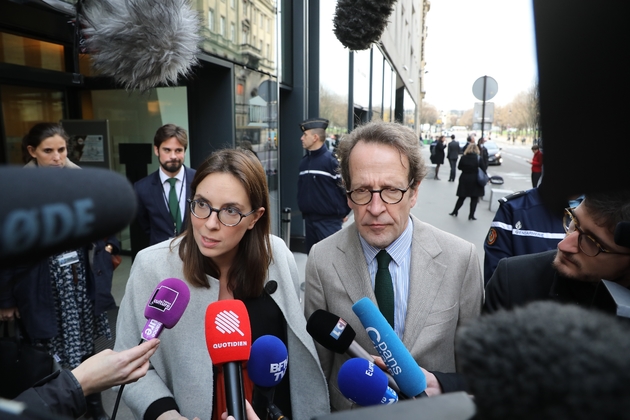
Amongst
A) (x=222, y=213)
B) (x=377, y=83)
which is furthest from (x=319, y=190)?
(x=377, y=83)

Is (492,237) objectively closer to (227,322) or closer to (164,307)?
(227,322)

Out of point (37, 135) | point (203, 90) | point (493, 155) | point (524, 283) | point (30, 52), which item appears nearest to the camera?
point (524, 283)

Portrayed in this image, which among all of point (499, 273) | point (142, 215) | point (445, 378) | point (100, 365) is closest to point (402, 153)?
point (499, 273)

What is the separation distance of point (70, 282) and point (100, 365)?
2.11 m

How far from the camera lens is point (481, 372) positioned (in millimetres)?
434

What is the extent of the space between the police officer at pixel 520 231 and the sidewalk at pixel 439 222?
2337 mm

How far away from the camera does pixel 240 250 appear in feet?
6.98

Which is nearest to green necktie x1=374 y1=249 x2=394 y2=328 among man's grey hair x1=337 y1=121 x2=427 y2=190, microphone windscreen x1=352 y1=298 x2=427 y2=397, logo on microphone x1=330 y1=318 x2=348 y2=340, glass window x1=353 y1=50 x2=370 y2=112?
man's grey hair x1=337 y1=121 x2=427 y2=190

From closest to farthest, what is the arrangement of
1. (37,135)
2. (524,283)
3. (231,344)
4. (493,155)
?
(231,344)
(524,283)
(37,135)
(493,155)

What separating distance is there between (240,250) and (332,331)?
2.71 feet

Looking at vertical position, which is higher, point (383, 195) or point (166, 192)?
point (383, 195)

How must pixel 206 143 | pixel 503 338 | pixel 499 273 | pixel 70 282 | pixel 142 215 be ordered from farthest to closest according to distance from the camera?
pixel 206 143 < pixel 142 215 < pixel 70 282 < pixel 499 273 < pixel 503 338

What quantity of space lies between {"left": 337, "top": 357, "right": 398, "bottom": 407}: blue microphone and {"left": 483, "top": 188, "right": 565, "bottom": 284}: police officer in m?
1.83

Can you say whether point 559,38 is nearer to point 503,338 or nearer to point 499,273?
point 503,338
